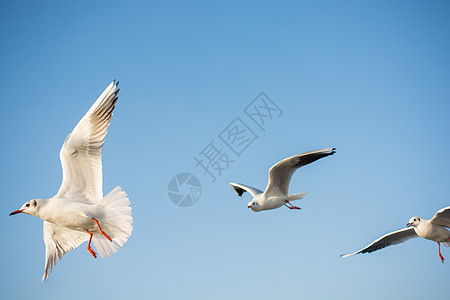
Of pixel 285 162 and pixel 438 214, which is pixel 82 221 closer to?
pixel 285 162

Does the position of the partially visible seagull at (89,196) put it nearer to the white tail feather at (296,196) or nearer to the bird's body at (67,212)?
the bird's body at (67,212)

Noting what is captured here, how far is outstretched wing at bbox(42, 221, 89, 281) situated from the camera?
22.9ft

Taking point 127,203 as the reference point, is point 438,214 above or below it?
below

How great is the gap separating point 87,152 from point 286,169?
3.99m

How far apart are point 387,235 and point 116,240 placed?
5.52 metres

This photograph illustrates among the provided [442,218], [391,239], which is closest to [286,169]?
[391,239]

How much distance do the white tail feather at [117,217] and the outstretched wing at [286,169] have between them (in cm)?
326

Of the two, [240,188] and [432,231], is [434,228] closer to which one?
[432,231]

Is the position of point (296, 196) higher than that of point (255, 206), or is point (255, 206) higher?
point (255, 206)

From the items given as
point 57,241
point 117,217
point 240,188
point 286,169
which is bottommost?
point 286,169

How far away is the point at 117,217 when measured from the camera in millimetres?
6422

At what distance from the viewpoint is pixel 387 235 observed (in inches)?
362

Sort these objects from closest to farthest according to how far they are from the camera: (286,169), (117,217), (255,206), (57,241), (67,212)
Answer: (67,212)
(117,217)
(57,241)
(286,169)
(255,206)

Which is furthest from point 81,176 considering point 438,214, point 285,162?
point 438,214
